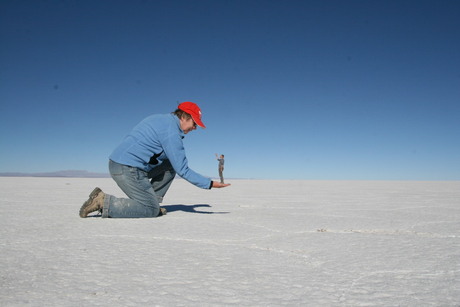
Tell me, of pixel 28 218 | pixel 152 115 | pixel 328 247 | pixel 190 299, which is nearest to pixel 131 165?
pixel 152 115

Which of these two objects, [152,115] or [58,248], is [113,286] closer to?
[58,248]

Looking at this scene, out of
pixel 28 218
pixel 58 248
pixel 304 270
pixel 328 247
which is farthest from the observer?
pixel 28 218

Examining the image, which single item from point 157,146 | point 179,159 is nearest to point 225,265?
point 179,159

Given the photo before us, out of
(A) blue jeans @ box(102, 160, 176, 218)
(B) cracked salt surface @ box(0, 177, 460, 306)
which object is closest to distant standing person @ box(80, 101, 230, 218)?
(A) blue jeans @ box(102, 160, 176, 218)

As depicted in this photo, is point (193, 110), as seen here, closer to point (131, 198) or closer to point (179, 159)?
point (179, 159)

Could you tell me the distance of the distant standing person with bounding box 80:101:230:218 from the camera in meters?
2.63

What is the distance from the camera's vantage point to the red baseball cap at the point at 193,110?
272 centimetres

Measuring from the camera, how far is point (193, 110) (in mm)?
2738

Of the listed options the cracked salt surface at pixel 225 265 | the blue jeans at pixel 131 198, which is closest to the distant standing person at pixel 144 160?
the blue jeans at pixel 131 198

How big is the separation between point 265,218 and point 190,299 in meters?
1.91

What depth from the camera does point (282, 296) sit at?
100cm

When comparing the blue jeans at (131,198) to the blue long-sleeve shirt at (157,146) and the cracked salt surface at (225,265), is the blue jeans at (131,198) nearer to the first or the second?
the blue long-sleeve shirt at (157,146)

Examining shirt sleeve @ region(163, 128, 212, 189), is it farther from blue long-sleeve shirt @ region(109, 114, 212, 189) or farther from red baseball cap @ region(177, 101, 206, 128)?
red baseball cap @ region(177, 101, 206, 128)

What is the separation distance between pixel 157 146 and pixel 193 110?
1.31ft
